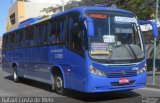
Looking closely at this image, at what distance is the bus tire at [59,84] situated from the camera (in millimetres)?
13688

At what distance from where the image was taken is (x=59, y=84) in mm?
13867

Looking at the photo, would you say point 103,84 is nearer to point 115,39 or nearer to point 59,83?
point 115,39

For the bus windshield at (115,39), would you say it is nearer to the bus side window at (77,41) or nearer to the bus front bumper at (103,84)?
the bus side window at (77,41)

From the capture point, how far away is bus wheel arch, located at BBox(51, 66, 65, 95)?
13613mm

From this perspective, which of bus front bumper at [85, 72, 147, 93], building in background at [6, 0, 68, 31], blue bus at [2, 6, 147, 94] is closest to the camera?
bus front bumper at [85, 72, 147, 93]

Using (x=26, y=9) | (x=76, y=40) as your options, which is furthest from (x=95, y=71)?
(x=26, y=9)

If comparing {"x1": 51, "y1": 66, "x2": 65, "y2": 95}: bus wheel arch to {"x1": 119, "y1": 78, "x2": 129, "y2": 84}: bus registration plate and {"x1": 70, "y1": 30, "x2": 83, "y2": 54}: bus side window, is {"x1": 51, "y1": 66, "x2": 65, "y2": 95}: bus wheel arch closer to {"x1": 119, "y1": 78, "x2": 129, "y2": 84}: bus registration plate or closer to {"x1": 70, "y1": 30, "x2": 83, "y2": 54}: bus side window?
{"x1": 70, "y1": 30, "x2": 83, "y2": 54}: bus side window

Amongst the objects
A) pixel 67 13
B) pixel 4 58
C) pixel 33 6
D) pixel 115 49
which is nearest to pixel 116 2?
pixel 4 58

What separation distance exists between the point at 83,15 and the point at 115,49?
1.49 metres

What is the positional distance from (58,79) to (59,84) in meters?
0.19

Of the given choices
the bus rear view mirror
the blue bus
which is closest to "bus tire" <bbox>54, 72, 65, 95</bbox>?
the blue bus

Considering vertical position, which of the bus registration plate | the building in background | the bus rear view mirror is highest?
the building in background

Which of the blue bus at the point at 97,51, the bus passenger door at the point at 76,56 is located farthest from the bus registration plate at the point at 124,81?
the bus passenger door at the point at 76,56

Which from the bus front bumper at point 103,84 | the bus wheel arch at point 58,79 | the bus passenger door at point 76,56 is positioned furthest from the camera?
the bus wheel arch at point 58,79
